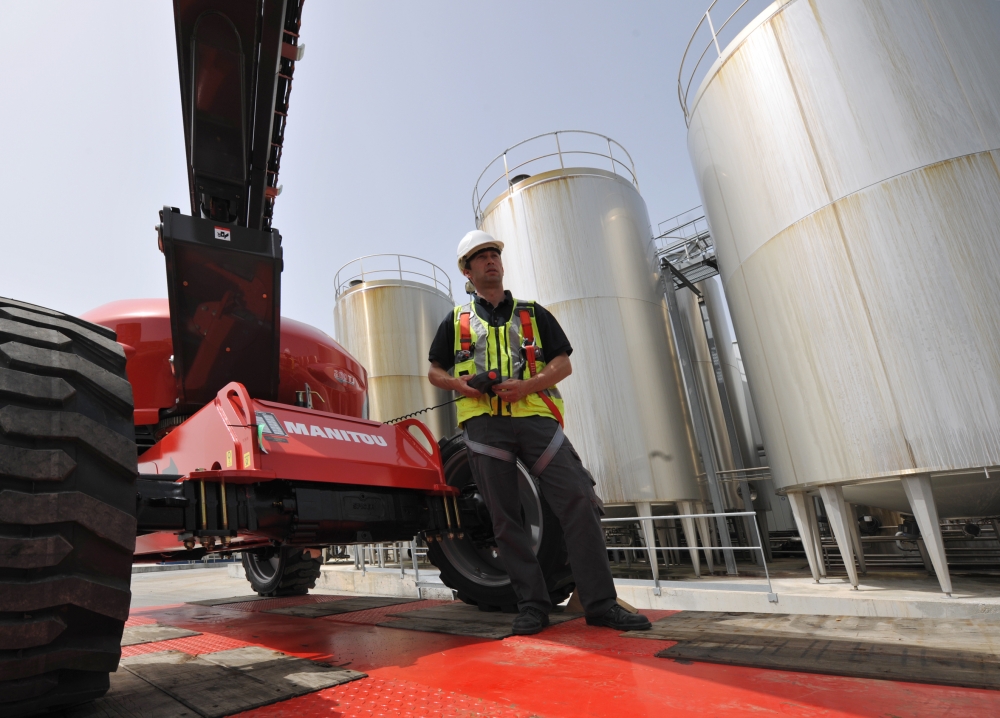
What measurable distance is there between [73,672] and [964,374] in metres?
5.77

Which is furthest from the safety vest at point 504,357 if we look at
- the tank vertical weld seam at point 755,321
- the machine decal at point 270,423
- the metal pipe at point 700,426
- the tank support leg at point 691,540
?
the metal pipe at point 700,426

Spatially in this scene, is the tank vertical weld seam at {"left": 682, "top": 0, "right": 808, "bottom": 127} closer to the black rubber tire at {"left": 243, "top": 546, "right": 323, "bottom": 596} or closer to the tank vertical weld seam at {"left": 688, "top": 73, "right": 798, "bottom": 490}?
the tank vertical weld seam at {"left": 688, "top": 73, "right": 798, "bottom": 490}

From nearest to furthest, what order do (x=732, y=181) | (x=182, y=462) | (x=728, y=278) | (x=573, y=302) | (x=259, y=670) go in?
(x=259, y=670), (x=182, y=462), (x=732, y=181), (x=728, y=278), (x=573, y=302)

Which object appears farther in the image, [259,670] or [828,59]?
[828,59]

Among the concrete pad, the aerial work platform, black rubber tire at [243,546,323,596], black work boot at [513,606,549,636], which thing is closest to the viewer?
the aerial work platform

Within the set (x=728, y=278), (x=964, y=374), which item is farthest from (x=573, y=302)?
(x=964, y=374)

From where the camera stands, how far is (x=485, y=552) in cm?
406

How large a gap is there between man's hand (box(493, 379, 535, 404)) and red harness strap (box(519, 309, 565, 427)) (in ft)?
0.42

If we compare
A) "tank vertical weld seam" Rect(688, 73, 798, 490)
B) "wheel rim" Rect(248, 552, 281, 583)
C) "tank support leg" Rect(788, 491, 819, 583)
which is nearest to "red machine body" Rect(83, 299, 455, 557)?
"wheel rim" Rect(248, 552, 281, 583)

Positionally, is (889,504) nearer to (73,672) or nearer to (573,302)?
(573,302)

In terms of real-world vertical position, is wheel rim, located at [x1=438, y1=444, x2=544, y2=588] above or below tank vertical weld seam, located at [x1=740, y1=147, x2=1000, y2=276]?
below

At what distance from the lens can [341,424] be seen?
3.26 meters

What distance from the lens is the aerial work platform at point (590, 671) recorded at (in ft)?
5.39

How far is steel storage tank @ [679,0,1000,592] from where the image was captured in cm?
482
